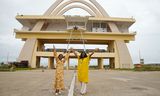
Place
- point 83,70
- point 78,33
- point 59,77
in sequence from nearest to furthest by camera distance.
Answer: point 59,77 < point 83,70 < point 78,33

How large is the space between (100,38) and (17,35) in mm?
18011

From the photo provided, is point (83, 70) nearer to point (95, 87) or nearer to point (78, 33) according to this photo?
point (95, 87)

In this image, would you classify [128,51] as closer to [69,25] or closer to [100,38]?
[100,38]

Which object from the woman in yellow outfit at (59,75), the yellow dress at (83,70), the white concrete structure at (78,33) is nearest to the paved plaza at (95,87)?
the woman in yellow outfit at (59,75)

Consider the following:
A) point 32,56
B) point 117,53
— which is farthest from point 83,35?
point 32,56

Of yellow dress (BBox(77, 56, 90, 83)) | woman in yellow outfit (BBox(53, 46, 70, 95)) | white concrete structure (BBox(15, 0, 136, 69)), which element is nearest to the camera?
woman in yellow outfit (BBox(53, 46, 70, 95))

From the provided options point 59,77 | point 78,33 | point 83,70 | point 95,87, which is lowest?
point 95,87

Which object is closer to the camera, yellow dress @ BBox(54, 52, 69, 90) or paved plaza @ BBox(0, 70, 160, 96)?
yellow dress @ BBox(54, 52, 69, 90)

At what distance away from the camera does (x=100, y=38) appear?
53094 mm

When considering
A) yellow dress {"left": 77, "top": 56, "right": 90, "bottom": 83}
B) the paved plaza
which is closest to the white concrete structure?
the paved plaza

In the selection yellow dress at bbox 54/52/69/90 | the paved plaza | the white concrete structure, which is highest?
the white concrete structure

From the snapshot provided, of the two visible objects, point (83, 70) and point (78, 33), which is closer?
point (83, 70)

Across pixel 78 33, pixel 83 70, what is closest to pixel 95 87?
pixel 83 70

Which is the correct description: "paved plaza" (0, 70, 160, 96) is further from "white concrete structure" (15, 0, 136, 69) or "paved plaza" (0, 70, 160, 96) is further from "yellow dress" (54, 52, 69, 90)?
"white concrete structure" (15, 0, 136, 69)
